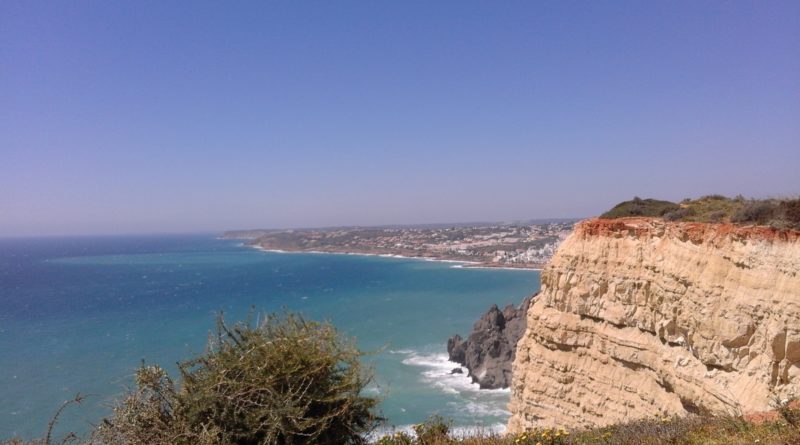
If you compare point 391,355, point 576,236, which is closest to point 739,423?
point 576,236

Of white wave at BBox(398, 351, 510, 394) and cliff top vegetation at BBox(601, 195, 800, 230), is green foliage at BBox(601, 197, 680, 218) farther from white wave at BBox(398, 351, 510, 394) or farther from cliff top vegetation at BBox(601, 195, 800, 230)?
white wave at BBox(398, 351, 510, 394)

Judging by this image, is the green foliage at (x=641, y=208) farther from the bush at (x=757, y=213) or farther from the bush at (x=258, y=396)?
the bush at (x=258, y=396)

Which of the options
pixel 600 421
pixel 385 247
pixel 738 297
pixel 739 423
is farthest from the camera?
pixel 385 247

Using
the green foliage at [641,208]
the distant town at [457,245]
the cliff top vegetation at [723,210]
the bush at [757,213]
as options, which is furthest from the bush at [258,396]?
the distant town at [457,245]

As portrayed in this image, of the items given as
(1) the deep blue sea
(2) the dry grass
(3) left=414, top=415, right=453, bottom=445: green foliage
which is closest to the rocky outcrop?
(1) the deep blue sea

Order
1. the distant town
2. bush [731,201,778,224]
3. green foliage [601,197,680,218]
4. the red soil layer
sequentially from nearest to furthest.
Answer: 1. the red soil layer
2. bush [731,201,778,224]
3. green foliage [601,197,680,218]
4. the distant town

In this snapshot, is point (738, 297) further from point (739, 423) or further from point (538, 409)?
point (538, 409)

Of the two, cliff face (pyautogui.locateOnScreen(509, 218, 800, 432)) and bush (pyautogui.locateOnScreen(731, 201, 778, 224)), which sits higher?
bush (pyautogui.locateOnScreen(731, 201, 778, 224))
